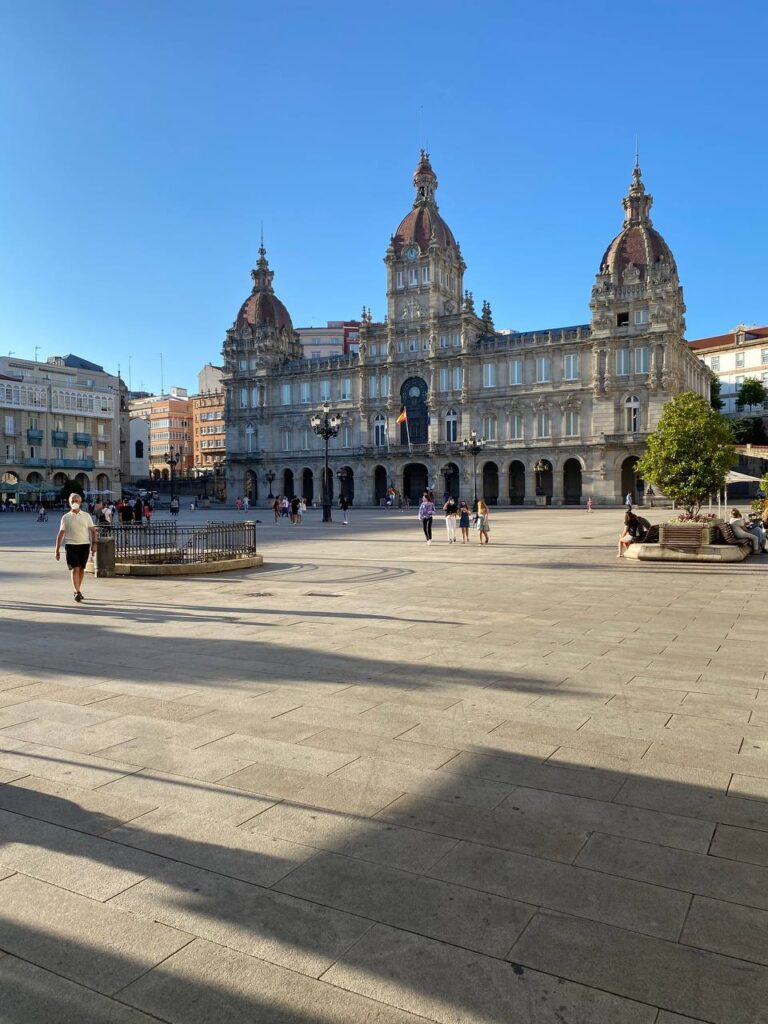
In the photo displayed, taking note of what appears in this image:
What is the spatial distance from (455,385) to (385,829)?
6462 cm

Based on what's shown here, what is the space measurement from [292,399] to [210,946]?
74416mm

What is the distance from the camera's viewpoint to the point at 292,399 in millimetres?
75562

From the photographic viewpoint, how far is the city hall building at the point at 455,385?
5800 centimetres

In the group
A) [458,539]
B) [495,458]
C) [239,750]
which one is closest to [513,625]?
[239,750]

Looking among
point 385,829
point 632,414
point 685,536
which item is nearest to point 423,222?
point 632,414

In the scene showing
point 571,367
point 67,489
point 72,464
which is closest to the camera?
point 571,367

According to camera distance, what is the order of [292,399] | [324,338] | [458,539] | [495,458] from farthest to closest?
[324,338]
[292,399]
[495,458]
[458,539]

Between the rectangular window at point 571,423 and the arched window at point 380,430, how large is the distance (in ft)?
58.3

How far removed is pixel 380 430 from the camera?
7075cm

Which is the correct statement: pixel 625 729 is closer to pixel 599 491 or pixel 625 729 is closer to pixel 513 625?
pixel 513 625

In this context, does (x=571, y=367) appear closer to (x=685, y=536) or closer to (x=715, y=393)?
(x=715, y=393)

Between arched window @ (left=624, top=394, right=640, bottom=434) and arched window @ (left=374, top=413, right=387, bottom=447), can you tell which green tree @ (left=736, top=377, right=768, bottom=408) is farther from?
arched window @ (left=374, top=413, right=387, bottom=447)

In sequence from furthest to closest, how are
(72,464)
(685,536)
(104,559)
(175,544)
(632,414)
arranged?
(72,464) → (632,414) → (175,544) → (685,536) → (104,559)

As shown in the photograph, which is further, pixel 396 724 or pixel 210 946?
pixel 396 724
